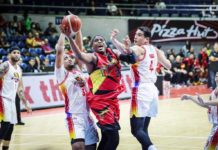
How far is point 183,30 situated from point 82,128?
21.3 metres

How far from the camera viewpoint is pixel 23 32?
72.4ft

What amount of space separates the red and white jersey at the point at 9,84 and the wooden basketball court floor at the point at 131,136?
1.41 meters

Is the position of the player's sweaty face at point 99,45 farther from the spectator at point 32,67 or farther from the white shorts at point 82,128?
the spectator at point 32,67

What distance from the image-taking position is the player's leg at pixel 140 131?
7074 millimetres

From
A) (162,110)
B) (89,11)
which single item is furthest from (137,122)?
(89,11)

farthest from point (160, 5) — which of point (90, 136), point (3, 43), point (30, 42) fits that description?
point (90, 136)

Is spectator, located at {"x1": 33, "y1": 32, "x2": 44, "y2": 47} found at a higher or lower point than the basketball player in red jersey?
lower

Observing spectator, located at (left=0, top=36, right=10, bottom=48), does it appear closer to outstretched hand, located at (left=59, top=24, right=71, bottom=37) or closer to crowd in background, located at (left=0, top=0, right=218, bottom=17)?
crowd in background, located at (left=0, top=0, right=218, bottom=17)

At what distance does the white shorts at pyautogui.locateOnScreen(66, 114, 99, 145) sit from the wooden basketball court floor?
9.26ft

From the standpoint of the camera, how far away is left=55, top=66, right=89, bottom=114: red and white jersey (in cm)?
628

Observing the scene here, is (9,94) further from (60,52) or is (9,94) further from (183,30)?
(183,30)

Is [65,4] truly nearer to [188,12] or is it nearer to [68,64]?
[188,12]

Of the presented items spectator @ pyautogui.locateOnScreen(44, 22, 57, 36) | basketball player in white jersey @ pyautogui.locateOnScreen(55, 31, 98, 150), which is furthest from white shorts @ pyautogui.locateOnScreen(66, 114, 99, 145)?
spectator @ pyautogui.locateOnScreen(44, 22, 57, 36)

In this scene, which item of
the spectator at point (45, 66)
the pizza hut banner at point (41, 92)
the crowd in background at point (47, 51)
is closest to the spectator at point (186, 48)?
the crowd in background at point (47, 51)
